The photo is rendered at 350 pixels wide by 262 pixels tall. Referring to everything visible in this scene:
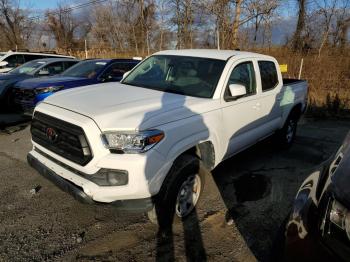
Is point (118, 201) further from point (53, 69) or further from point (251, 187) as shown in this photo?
point (53, 69)

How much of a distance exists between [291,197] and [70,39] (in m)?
40.4

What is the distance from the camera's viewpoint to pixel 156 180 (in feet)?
9.64

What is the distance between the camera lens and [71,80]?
7.18m

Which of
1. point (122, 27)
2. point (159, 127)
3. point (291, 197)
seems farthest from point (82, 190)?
point (122, 27)

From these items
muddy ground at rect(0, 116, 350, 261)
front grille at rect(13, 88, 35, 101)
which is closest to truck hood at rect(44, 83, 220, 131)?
muddy ground at rect(0, 116, 350, 261)

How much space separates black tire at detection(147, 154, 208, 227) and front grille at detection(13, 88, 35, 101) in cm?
491

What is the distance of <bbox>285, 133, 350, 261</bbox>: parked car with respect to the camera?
1.65 meters

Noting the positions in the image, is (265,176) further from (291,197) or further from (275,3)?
(275,3)

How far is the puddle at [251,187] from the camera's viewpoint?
14.0 ft

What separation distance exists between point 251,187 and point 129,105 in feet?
7.60

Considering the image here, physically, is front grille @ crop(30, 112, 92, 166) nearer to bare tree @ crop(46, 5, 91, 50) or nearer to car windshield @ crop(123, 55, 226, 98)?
car windshield @ crop(123, 55, 226, 98)

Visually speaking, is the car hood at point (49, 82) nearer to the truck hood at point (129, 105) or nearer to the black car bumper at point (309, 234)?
the truck hood at point (129, 105)

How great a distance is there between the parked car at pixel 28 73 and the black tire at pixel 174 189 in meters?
6.22

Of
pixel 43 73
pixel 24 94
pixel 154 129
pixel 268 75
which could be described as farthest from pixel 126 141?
pixel 43 73
